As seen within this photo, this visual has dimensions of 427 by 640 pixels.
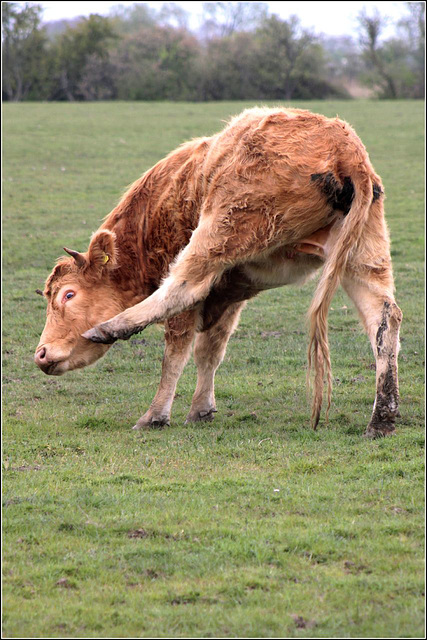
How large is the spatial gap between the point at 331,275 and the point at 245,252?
66 centimetres

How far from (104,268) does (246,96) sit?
144 feet

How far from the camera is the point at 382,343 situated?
6195mm

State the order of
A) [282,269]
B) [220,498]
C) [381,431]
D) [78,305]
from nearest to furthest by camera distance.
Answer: [220,498]
[381,431]
[282,269]
[78,305]

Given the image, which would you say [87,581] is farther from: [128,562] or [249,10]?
[249,10]

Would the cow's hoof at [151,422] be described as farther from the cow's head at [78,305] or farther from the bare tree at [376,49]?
the bare tree at [376,49]

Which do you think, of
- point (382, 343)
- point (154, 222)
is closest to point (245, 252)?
point (382, 343)

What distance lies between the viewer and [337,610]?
376cm

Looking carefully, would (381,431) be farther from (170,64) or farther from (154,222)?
(170,64)

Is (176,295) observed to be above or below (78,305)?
above

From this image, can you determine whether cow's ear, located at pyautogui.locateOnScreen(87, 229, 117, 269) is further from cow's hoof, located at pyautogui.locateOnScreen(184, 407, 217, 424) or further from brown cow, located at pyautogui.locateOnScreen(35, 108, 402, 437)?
cow's hoof, located at pyautogui.locateOnScreen(184, 407, 217, 424)

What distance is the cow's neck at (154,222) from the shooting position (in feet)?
23.1

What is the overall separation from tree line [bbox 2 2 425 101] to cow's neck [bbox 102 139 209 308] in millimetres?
43144

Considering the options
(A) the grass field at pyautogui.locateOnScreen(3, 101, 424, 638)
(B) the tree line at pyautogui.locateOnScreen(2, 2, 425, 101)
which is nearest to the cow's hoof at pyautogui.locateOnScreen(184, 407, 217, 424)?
(A) the grass field at pyautogui.locateOnScreen(3, 101, 424, 638)

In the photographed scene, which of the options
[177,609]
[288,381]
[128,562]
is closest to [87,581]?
[128,562]
